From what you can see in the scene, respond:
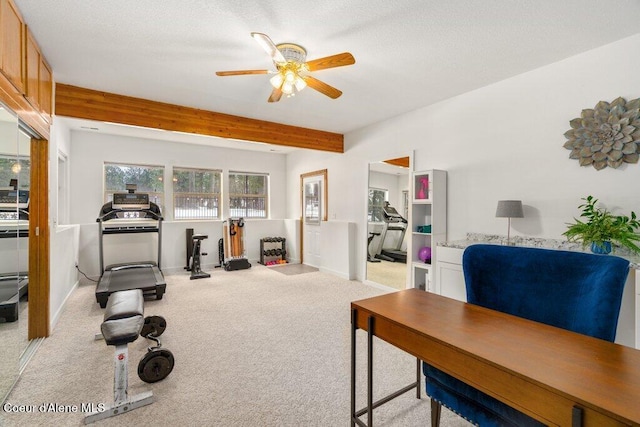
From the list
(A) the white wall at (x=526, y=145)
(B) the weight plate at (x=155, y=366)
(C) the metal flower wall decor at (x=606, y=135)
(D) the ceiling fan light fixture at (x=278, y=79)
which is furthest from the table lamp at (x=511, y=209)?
(B) the weight plate at (x=155, y=366)

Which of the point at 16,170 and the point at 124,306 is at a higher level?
the point at 16,170

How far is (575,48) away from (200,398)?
435 cm

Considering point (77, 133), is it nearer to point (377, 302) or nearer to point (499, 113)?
point (377, 302)

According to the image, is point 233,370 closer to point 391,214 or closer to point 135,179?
point 391,214

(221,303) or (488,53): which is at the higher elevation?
(488,53)

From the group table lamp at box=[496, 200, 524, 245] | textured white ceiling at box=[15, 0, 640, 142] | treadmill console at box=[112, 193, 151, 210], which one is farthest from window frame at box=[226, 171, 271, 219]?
table lamp at box=[496, 200, 524, 245]

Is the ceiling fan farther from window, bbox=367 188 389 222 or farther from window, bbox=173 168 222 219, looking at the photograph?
window, bbox=173 168 222 219

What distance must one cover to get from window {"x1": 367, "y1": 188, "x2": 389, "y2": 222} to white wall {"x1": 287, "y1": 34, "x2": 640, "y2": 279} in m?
0.76

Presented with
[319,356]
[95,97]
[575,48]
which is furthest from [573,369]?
[95,97]

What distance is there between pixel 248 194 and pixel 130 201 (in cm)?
276

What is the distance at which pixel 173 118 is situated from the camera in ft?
13.7

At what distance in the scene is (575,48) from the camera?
107 inches

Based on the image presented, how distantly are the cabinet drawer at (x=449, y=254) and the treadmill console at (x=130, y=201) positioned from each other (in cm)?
493

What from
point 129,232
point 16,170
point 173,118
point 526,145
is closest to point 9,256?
point 16,170
